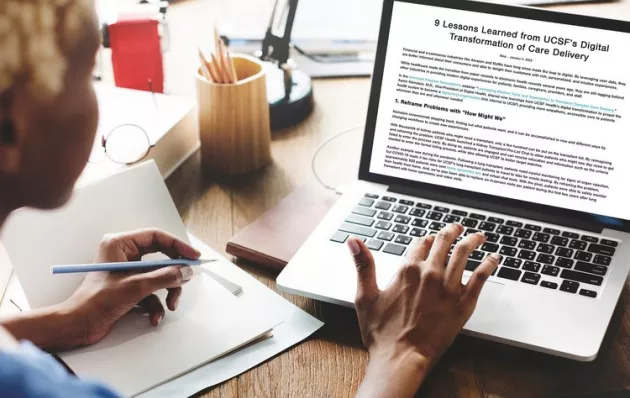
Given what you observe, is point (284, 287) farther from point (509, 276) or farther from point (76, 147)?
point (76, 147)

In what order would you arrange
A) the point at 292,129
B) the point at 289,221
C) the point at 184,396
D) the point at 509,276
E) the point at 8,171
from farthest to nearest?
the point at 292,129
the point at 289,221
the point at 509,276
the point at 184,396
the point at 8,171

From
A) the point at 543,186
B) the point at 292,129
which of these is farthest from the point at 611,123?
the point at 292,129

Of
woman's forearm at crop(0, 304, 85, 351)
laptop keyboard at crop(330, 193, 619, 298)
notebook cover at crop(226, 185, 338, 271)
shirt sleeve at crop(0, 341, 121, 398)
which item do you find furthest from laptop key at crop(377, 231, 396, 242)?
shirt sleeve at crop(0, 341, 121, 398)

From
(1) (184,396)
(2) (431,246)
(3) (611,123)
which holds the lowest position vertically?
(1) (184,396)

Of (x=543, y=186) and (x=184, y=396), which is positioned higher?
(x=543, y=186)

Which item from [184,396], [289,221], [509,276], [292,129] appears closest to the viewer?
[184,396]

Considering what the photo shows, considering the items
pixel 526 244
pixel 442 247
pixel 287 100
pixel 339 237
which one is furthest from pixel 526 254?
pixel 287 100

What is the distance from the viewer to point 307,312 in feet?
2.79

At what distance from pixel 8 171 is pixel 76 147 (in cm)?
6

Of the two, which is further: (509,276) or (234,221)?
(234,221)

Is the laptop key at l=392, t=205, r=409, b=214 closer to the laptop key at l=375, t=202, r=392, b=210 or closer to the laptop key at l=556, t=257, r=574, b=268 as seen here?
the laptop key at l=375, t=202, r=392, b=210

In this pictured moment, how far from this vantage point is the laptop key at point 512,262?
33.7 inches

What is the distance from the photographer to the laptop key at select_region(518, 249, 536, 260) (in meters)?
0.87

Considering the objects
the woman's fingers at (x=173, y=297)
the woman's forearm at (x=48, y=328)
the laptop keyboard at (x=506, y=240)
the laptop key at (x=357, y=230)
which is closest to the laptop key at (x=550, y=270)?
the laptop keyboard at (x=506, y=240)
